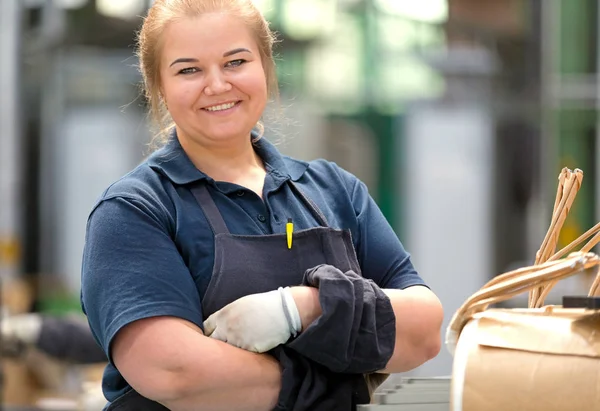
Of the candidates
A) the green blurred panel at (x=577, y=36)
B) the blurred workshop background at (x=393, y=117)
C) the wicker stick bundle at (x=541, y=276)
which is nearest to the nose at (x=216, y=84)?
the wicker stick bundle at (x=541, y=276)

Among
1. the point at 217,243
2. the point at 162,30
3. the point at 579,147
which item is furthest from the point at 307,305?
the point at 579,147

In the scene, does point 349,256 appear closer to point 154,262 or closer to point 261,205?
point 261,205

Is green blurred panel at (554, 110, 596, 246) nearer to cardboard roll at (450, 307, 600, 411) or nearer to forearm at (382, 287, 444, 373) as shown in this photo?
forearm at (382, 287, 444, 373)

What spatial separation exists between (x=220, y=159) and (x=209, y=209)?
0.40ft

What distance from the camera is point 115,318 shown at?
139 centimetres

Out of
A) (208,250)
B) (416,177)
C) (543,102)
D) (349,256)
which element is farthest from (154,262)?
(543,102)

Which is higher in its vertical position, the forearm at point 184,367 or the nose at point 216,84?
the nose at point 216,84

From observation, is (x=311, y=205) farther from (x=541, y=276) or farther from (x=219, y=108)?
(x=541, y=276)

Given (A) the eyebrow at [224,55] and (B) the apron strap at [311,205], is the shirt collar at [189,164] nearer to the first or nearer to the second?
(B) the apron strap at [311,205]

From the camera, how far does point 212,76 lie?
1521 millimetres

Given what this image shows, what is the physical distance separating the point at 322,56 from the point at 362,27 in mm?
334

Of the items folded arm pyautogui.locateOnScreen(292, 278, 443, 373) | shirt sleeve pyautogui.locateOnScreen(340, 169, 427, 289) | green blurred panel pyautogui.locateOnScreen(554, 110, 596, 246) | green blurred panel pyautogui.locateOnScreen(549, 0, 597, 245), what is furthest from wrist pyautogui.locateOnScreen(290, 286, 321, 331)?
green blurred panel pyautogui.locateOnScreen(554, 110, 596, 246)

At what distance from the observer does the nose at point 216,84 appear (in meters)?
1.51

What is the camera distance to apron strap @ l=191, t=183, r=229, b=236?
150 centimetres
